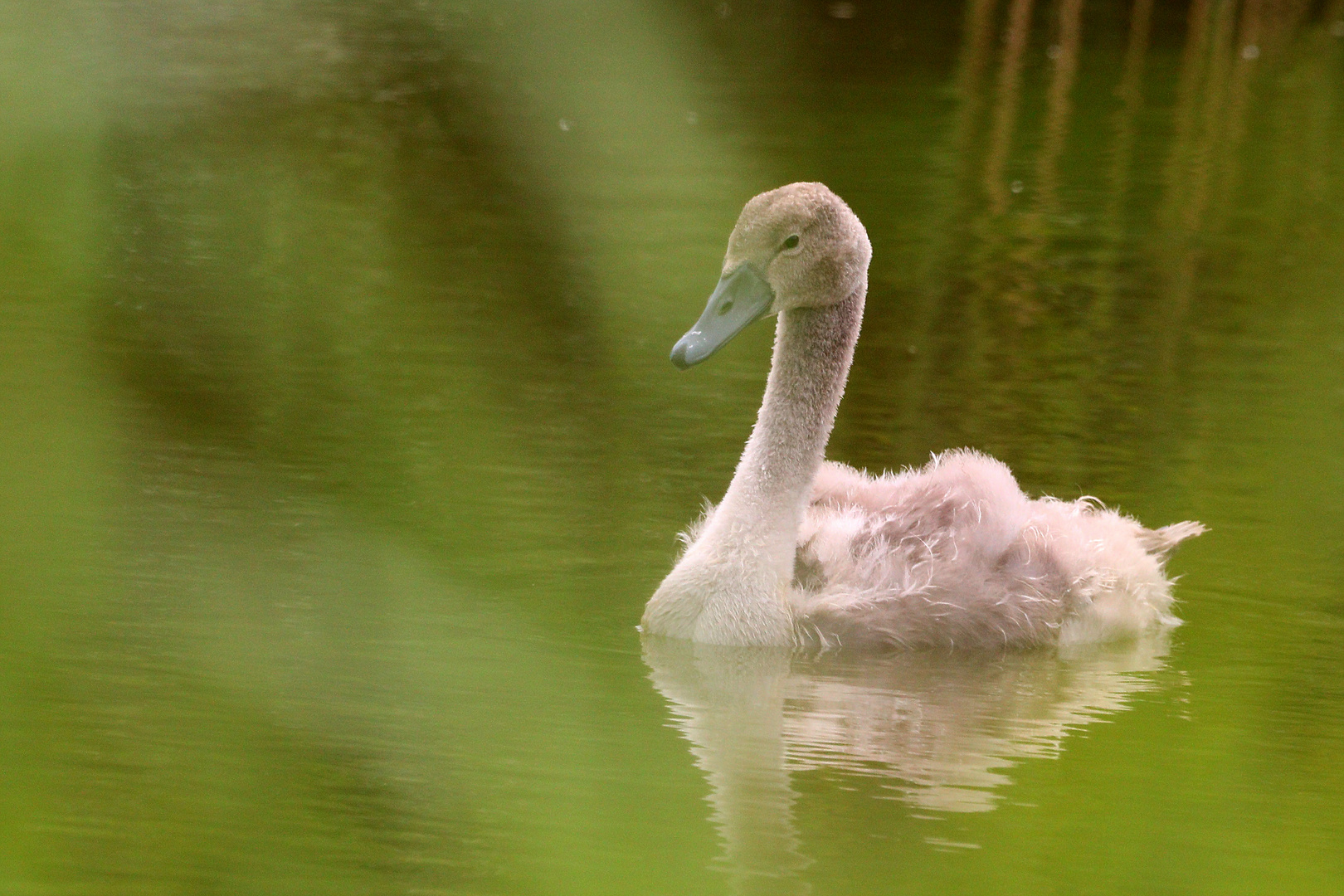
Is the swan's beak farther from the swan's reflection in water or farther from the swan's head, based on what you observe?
the swan's reflection in water

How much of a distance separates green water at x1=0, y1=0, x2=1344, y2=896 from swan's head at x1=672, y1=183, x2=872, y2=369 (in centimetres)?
73

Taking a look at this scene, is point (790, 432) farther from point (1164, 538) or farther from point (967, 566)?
point (1164, 538)

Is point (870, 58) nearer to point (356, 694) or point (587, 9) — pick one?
point (356, 694)

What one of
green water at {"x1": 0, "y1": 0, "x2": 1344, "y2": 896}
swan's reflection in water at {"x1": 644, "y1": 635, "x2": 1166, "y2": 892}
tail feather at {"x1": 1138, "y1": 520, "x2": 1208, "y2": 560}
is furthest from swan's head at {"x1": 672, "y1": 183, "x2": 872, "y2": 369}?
tail feather at {"x1": 1138, "y1": 520, "x2": 1208, "y2": 560}

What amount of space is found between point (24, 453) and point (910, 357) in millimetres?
8152

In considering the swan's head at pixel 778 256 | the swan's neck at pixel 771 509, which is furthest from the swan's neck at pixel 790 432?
the swan's head at pixel 778 256

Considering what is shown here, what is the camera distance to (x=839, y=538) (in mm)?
5688

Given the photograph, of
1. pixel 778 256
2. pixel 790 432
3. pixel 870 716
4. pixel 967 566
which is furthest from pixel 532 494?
pixel 870 716

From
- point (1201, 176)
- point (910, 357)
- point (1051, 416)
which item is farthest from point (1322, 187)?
point (1051, 416)

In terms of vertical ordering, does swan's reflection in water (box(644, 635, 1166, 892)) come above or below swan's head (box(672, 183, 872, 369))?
below

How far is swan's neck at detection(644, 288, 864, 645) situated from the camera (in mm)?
5371

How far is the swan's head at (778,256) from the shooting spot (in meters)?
5.60

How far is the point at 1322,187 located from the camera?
15.5m

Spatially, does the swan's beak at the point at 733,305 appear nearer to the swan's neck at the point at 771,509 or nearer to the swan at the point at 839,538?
the swan at the point at 839,538
